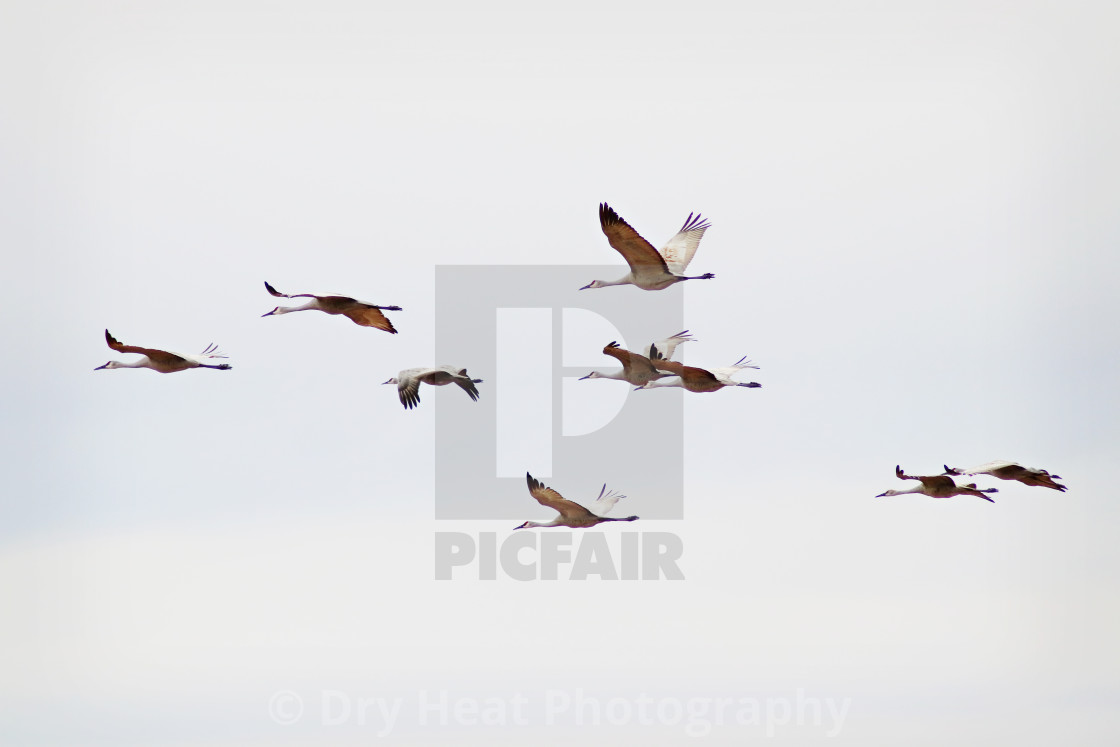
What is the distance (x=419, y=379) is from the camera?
84.5 feet

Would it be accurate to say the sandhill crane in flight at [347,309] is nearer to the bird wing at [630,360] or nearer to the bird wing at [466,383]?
the bird wing at [466,383]

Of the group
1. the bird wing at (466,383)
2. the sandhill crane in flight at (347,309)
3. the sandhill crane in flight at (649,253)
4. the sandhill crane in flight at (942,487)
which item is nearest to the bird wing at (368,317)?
the sandhill crane in flight at (347,309)

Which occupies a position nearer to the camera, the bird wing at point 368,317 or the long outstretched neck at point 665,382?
the bird wing at point 368,317

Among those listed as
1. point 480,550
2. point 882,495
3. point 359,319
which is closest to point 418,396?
point 359,319

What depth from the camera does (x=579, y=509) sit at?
2684 cm

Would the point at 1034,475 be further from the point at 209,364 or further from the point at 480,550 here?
the point at 480,550

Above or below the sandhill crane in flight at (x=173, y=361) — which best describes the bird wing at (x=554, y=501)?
below

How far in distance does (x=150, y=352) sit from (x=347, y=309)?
378 cm

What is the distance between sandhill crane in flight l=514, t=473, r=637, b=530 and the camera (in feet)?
84.5

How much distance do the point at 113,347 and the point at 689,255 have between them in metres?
10.8

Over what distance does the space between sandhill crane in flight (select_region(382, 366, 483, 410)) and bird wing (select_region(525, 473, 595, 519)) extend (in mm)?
2210

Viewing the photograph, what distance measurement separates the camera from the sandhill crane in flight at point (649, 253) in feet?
81.4

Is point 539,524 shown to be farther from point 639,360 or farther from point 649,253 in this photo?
point 649,253

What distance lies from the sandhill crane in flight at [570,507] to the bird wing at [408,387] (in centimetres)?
255
